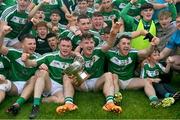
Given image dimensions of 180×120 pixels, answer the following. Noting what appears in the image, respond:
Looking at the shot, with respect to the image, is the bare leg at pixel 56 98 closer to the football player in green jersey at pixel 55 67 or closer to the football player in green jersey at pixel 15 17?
the football player in green jersey at pixel 55 67

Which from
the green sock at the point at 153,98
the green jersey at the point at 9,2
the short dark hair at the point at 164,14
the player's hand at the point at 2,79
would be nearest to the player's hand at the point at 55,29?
the green jersey at the point at 9,2

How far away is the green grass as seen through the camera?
20.6 ft

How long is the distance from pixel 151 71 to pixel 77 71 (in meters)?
1.34

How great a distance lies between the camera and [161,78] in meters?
7.09

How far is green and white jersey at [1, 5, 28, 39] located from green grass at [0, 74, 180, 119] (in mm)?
1827

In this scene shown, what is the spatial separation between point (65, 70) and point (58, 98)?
47 cm

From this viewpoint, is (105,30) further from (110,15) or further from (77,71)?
(77,71)

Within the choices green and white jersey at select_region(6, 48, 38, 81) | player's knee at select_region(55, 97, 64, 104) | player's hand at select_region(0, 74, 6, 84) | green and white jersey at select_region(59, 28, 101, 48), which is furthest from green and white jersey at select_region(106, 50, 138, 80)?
player's hand at select_region(0, 74, 6, 84)

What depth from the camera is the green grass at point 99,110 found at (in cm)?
629

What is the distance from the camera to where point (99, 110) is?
6.43 metres

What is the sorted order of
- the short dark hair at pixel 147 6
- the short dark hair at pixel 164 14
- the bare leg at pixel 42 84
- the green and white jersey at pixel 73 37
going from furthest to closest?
the short dark hair at pixel 147 6 < the short dark hair at pixel 164 14 < the green and white jersey at pixel 73 37 < the bare leg at pixel 42 84

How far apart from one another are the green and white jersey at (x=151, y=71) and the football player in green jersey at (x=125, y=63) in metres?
0.13

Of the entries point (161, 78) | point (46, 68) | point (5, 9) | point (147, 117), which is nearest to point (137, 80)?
point (161, 78)

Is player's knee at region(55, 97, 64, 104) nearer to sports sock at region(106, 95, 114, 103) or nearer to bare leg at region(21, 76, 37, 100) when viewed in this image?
bare leg at region(21, 76, 37, 100)
